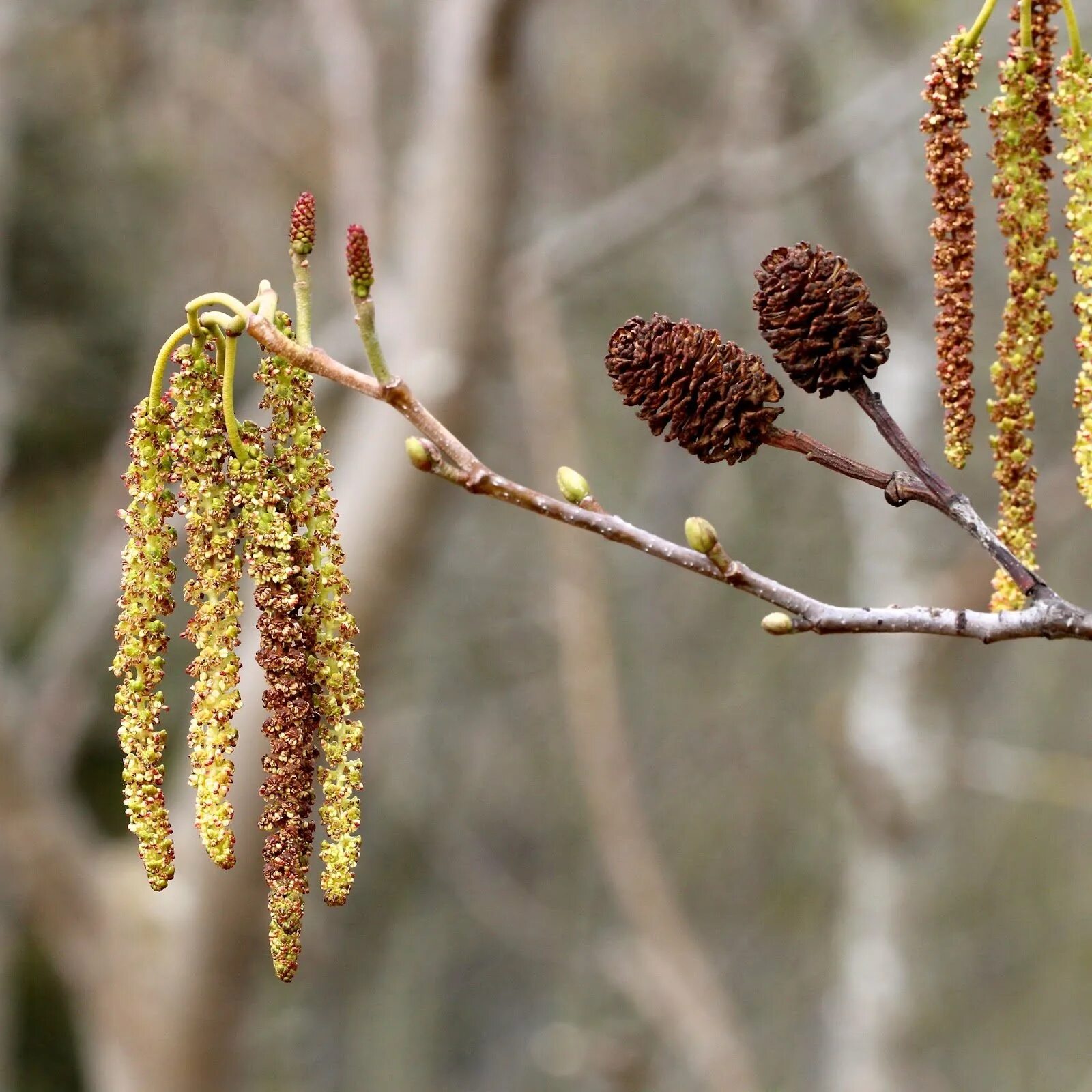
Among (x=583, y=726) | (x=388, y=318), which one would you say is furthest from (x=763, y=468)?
(x=388, y=318)

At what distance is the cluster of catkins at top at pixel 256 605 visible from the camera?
508 millimetres

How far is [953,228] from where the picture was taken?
22.1 inches

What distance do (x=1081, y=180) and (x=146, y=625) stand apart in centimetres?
43

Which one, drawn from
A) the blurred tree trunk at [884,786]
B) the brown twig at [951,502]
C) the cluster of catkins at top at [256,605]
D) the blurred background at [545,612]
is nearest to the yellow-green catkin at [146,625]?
the cluster of catkins at top at [256,605]

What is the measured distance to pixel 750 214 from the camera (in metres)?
3.10

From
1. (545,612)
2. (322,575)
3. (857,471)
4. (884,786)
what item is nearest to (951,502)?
(857,471)

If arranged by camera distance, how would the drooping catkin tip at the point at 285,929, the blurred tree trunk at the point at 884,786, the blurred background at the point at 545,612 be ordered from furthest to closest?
the blurred tree trunk at the point at 884,786
the blurred background at the point at 545,612
the drooping catkin tip at the point at 285,929

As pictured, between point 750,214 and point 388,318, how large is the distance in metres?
1.12

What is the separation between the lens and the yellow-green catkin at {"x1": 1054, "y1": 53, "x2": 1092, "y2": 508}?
1.79ft

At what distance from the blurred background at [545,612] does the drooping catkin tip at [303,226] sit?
1.54m

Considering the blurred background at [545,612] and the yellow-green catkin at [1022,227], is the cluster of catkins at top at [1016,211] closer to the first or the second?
the yellow-green catkin at [1022,227]

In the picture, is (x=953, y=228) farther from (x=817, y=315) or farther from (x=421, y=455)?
(x=421, y=455)

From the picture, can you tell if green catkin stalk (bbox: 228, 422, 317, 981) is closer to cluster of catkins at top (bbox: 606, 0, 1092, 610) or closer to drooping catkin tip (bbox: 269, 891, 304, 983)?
drooping catkin tip (bbox: 269, 891, 304, 983)

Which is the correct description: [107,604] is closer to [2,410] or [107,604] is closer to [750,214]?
[2,410]
